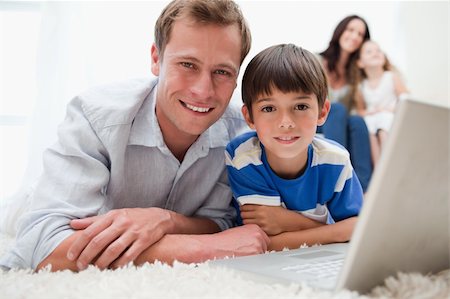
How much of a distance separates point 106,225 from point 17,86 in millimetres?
2178

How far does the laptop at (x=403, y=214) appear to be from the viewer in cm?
61

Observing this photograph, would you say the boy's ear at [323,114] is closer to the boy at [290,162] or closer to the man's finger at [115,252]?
the boy at [290,162]

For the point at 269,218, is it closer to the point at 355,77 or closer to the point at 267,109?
the point at 267,109

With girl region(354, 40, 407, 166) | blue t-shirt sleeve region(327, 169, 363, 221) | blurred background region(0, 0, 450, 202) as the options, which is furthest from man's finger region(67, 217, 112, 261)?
girl region(354, 40, 407, 166)

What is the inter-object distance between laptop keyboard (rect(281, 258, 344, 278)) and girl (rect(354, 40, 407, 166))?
2901 mm

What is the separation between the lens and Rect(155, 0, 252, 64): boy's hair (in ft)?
4.15

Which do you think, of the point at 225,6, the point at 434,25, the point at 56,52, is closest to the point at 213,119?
the point at 225,6

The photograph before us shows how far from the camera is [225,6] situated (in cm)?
131

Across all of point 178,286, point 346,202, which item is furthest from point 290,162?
point 178,286

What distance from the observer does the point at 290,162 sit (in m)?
1.34

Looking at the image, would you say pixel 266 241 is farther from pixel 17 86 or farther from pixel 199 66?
pixel 17 86

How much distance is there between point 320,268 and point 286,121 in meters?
0.46

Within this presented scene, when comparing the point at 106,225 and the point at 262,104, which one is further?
the point at 262,104

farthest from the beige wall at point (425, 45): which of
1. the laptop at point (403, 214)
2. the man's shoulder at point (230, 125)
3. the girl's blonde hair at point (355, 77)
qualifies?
the laptop at point (403, 214)
